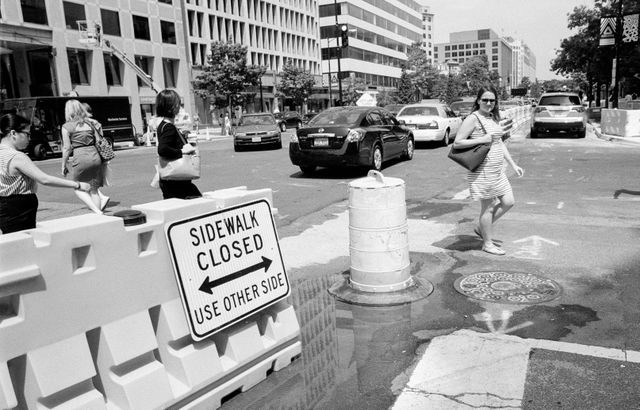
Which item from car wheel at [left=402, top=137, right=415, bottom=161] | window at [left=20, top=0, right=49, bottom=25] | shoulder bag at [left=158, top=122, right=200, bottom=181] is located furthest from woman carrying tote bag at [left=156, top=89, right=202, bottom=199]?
window at [left=20, top=0, right=49, bottom=25]

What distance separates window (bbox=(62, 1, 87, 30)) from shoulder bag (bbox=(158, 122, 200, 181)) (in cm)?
4071

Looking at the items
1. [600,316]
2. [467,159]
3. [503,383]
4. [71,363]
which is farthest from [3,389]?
[467,159]

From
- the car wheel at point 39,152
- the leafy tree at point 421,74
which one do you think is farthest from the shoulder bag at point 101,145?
the leafy tree at point 421,74

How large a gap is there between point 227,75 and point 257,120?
1008 inches

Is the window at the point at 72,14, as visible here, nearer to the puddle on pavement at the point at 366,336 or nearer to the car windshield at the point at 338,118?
the car windshield at the point at 338,118

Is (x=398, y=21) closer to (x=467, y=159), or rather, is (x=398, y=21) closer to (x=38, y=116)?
(x=38, y=116)

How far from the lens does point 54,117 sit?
2661cm

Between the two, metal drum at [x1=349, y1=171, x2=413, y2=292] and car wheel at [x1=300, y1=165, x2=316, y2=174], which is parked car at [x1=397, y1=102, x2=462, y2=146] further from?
metal drum at [x1=349, y1=171, x2=413, y2=292]

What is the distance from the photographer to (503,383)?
332 cm

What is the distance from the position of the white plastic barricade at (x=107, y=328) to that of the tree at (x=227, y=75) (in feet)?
151

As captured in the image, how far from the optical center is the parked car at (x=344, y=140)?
12.2m

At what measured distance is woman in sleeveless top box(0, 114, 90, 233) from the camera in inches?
189

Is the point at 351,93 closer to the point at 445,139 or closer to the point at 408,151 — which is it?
the point at 445,139

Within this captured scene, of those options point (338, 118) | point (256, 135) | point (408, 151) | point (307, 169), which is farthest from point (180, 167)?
point (256, 135)
